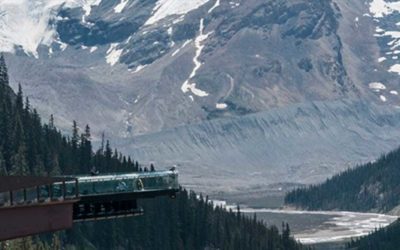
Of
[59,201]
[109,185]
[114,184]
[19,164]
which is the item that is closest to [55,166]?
[19,164]

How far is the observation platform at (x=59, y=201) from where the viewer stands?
29656mm

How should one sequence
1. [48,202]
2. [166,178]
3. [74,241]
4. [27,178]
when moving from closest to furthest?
[27,178], [48,202], [166,178], [74,241]

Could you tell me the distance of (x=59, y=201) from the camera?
31734 mm

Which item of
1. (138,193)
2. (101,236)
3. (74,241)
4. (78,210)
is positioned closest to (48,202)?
(78,210)

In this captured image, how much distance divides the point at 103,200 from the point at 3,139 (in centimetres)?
16097

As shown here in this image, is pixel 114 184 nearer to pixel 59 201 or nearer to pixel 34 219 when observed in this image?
pixel 59 201

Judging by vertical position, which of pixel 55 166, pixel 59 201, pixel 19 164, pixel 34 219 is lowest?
pixel 55 166

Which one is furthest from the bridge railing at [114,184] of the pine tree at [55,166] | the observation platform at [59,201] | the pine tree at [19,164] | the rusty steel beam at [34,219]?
the pine tree at [55,166]

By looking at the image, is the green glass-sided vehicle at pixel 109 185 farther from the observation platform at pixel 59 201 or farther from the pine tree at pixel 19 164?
the pine tree at pixel 19 164

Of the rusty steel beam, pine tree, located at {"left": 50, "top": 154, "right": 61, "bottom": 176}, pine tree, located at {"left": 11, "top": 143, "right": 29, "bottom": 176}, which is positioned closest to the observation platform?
the rusty steel beam

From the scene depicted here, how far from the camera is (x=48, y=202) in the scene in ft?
102

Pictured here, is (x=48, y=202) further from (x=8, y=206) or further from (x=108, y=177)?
(x=108, y=177)

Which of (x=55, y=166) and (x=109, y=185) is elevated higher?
(x=109, y=185)

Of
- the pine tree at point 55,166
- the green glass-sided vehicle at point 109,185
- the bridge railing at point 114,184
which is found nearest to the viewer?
the bridge railing at point 114,184
